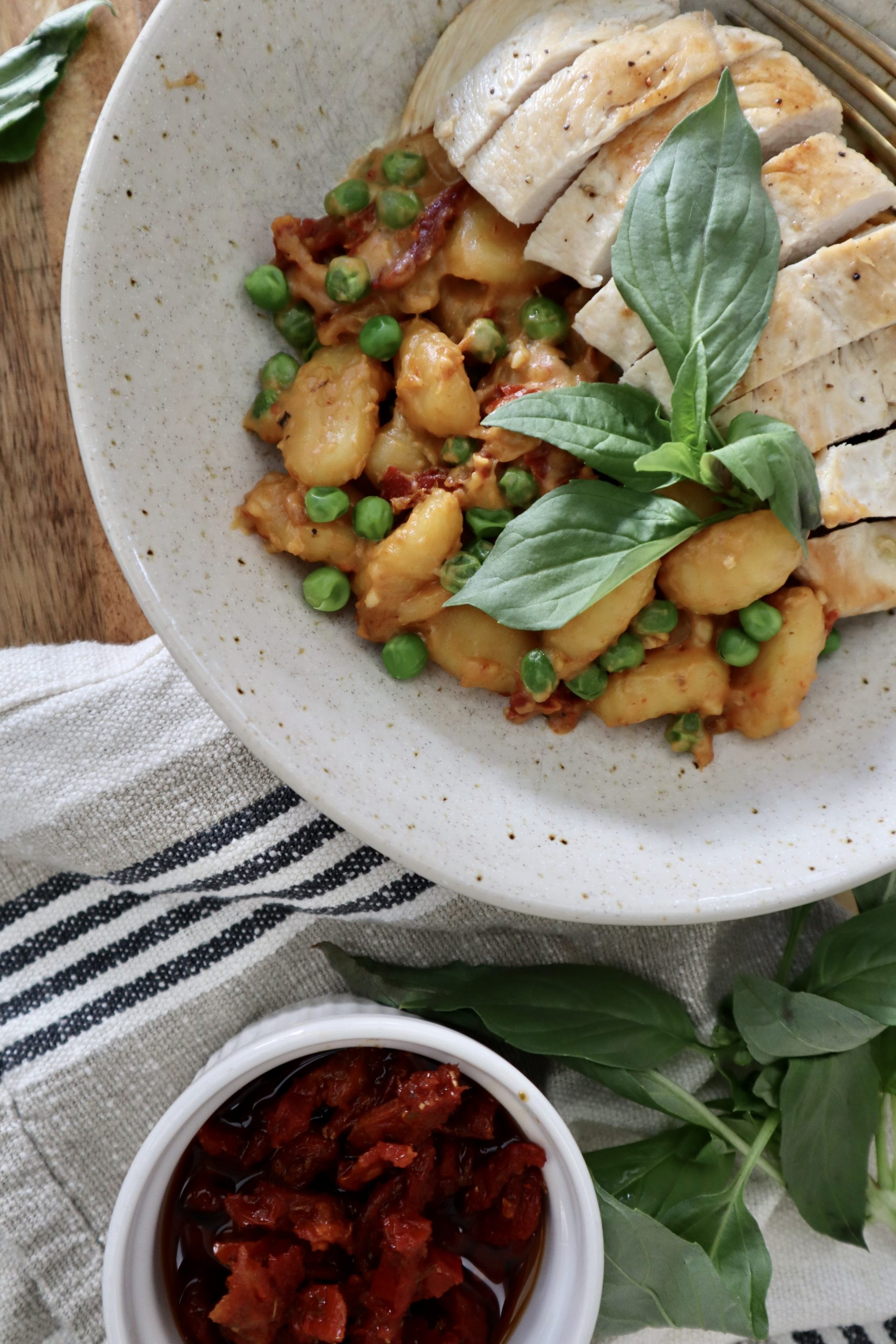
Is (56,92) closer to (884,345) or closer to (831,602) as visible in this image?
(884,345)

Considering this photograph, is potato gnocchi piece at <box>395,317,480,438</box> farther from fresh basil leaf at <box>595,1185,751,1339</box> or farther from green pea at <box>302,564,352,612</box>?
fresh basil leaf at <box>595,1185,751,1339</box>

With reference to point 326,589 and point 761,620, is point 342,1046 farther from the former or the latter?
point 761,620

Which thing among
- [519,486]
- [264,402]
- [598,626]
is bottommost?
[598,626]

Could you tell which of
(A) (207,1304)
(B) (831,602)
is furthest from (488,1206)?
(B) (831,602)

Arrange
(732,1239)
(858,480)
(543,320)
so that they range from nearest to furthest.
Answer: (858,480) < (543,320) < (732,1239)

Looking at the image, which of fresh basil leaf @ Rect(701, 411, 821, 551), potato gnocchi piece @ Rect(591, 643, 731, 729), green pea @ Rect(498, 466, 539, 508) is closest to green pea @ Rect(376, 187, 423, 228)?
green pea @ Rect(498, 466, 539, 508)

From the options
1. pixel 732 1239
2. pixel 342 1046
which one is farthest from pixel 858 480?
pixel 732 1239
